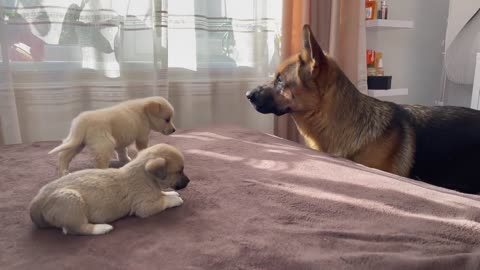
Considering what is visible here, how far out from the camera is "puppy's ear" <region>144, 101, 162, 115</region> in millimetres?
1320

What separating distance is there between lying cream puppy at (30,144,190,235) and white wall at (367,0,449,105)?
→ 95.9 inches

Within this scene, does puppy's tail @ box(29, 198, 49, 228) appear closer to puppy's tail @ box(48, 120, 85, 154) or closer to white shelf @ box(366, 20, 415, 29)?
puppy's tail @ box(48, 120, 85, 154)

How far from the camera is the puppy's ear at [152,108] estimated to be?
132cm

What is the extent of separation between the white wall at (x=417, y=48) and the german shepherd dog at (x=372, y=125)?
155 cm

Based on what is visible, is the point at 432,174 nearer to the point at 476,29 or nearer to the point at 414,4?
the point at 476,29

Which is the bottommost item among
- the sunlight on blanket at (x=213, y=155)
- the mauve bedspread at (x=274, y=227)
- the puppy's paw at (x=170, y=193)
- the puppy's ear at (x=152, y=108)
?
the sunlight on blanket at (x=213, y=155)

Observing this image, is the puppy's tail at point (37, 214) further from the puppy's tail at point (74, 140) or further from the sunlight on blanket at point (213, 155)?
the sunlight on blanket at point (213, 155)

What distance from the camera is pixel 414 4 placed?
3062mm

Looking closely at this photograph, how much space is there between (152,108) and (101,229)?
60 centimetres

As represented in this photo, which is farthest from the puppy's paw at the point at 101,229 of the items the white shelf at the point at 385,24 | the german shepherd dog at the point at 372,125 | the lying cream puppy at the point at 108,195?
the white shelf at the point at 385,24

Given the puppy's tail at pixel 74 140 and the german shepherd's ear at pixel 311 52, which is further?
the german shepherd's ear at pixel 311 52

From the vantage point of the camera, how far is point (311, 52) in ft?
4.97

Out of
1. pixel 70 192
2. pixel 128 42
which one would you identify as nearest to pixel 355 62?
pixel 128 42

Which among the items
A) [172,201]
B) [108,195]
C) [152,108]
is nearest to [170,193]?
[172,201]
